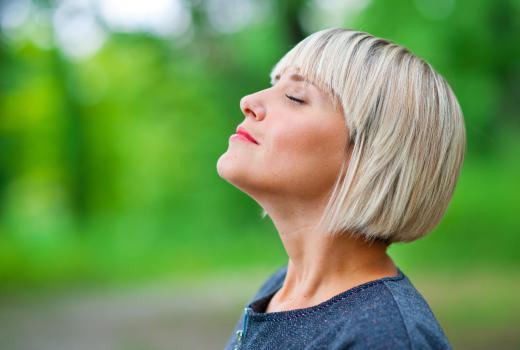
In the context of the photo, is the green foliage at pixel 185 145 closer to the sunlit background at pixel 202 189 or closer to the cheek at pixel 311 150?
the sunlit background at pixel 202 189

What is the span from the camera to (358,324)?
1267 millimetres

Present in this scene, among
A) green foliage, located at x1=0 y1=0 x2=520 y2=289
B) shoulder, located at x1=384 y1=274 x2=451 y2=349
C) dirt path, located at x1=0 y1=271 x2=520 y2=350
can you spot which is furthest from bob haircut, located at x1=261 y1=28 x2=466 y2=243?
dirt path, located at x1=0 y1=271 x2=520 y2=350

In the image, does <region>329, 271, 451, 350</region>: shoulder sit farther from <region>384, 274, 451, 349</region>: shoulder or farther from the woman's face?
the woman's face

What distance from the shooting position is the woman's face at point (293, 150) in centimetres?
150

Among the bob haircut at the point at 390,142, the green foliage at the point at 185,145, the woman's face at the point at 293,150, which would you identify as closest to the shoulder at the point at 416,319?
the bob haircut at the point at 390,142

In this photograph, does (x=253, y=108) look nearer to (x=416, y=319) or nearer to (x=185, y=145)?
(x=416, y=319)

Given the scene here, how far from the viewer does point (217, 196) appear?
9430mm

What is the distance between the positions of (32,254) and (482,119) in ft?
22.3

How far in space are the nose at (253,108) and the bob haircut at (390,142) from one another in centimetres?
17

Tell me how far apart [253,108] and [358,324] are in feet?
2.06

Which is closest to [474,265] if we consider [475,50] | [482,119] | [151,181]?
[482,119]

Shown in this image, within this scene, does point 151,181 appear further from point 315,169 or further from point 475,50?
point 315,169

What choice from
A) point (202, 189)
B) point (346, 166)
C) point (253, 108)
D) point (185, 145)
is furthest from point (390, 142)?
point (185, 145)

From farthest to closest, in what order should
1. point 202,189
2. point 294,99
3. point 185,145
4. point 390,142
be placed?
point 185,145 < point 202,189 < point 294,99 < point 390,142
